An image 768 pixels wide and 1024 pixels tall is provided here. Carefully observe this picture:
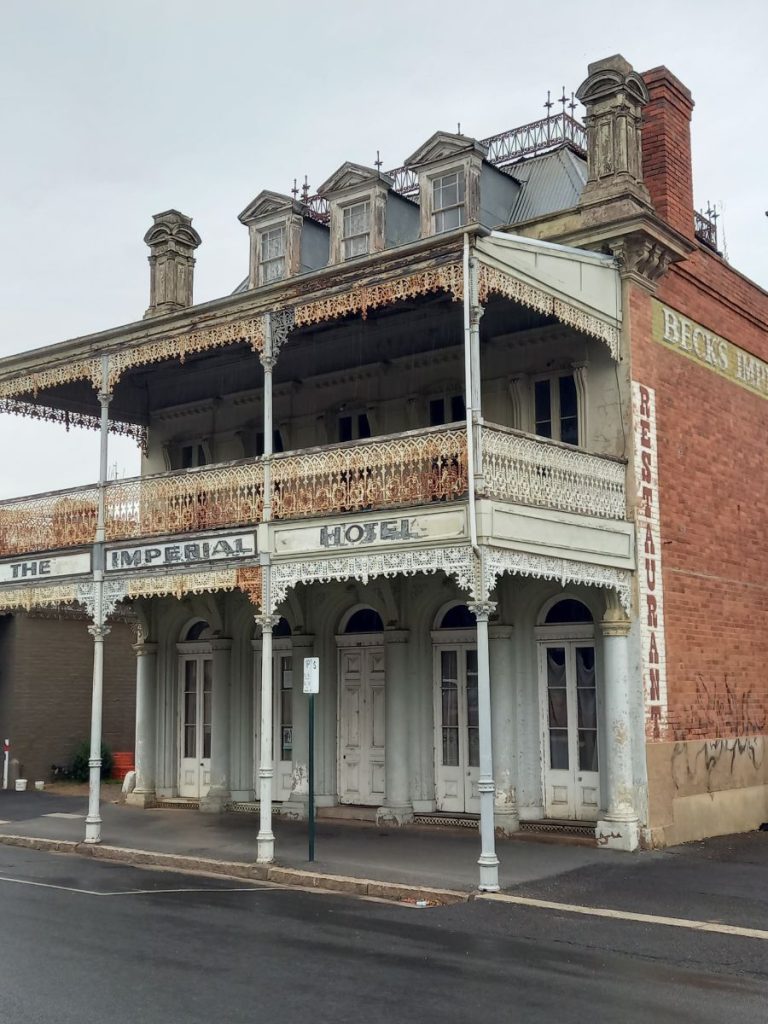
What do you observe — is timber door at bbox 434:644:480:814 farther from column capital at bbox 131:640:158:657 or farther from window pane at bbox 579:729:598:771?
column capital at bbox 131:640:158:657

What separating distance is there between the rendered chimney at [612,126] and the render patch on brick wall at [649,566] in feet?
9.13

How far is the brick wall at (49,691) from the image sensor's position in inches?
995

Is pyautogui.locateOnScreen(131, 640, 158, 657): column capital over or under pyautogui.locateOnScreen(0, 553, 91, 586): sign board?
under

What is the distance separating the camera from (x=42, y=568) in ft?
56.6

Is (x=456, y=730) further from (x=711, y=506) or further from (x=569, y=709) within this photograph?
(x=711, y=506)

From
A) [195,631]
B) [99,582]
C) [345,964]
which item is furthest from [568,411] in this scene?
[345,964]

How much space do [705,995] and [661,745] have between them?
742cm

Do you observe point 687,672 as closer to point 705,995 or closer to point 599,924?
point 599,924

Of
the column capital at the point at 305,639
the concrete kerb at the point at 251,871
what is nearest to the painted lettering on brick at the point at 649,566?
the concrete kerb at the point at 251,871

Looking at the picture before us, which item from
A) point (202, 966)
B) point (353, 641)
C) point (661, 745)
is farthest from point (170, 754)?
point (202, 966)

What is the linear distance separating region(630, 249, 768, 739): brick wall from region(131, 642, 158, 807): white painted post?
9.52 m

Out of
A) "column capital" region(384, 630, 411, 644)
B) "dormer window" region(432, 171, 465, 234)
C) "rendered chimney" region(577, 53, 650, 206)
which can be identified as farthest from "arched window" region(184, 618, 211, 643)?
"rendered chimney" region(577, 53, 650, 206)

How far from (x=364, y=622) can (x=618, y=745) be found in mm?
5087

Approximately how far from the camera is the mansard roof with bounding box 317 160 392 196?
18.1m
